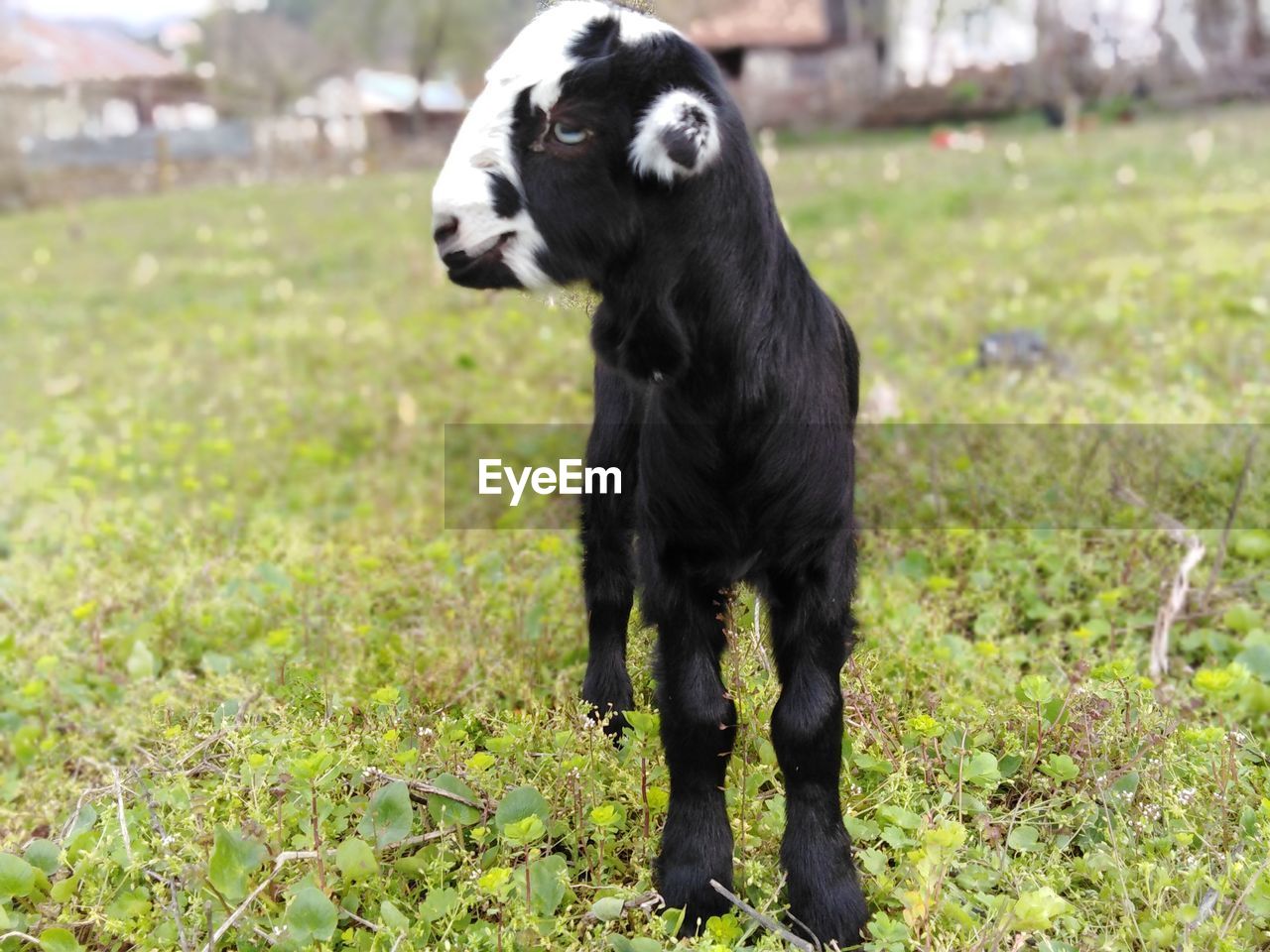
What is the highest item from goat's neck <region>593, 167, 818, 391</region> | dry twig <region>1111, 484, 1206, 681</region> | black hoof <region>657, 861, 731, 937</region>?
goat's neck <region>593, 167, 818, 391</region>

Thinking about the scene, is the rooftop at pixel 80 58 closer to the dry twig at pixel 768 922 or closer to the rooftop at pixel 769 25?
the rooftop at pixel 769 25

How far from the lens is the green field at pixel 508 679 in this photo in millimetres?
2391

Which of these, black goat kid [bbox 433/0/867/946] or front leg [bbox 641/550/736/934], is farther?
front leg [bbox 641/550/736/934]

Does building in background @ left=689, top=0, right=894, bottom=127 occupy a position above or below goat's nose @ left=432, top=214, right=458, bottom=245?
above

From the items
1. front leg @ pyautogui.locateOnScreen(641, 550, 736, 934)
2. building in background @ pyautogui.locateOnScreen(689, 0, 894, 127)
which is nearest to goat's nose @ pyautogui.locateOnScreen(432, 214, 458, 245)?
front leg @ pyautogui.locateOnScreen(641, 550, 736, 934)

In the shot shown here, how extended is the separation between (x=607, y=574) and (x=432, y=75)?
38996 mm

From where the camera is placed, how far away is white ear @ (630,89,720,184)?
1939 millimetres

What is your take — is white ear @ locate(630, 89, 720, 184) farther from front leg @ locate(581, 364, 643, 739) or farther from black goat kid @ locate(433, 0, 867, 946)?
front leg @ locate(581, 364, 643, 739)

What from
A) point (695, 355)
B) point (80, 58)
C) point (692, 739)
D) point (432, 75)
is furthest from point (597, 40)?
point (80, 58)

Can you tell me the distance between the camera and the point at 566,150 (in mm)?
2023

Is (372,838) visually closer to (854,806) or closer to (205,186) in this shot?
(854,806)

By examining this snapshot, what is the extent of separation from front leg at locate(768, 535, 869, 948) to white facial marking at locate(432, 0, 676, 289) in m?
0.88

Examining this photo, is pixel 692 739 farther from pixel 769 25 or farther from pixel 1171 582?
pixel 769 25

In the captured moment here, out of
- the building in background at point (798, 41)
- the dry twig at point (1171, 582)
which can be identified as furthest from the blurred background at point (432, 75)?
the dry twig at point (1171, 582)
